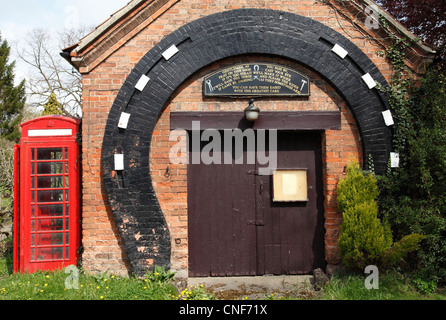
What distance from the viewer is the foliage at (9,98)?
86.2ft

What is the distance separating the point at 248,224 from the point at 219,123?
1.81 metres

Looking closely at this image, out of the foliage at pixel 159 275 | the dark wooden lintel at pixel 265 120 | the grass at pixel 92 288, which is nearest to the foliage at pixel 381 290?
the grass at pixel 92 288

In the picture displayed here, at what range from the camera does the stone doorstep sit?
4820 millimetres

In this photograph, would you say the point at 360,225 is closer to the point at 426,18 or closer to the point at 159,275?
the point at 159,275

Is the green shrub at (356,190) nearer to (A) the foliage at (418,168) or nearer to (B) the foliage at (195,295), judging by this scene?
(A) the foliage at (418,168)

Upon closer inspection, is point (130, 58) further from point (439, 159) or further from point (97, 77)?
point (439, 159)

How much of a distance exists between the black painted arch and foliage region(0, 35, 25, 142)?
83.5 ft

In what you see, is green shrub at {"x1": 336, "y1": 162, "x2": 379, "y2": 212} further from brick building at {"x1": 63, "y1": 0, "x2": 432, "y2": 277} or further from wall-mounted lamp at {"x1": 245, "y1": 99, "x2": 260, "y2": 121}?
wall-mounted lamp at {"x1": 245, "y1": 99, "x2": 260, "y2": 121}

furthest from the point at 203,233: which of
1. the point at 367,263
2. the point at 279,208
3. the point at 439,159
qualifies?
the point at 439,159

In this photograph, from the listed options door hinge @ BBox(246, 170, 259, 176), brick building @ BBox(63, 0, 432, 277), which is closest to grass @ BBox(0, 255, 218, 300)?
brick building @ BBox(63, 0, 432, 277)

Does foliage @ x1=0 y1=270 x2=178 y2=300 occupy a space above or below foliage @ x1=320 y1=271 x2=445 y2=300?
above

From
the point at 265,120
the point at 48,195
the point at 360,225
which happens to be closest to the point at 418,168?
the point at 360,225

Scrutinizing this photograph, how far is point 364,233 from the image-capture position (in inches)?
186

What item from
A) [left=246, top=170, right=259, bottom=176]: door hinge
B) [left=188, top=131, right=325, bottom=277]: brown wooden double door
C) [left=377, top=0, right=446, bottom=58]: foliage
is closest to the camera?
[left=188, top=131, right=325, bottom=277]: brown wooden double door
